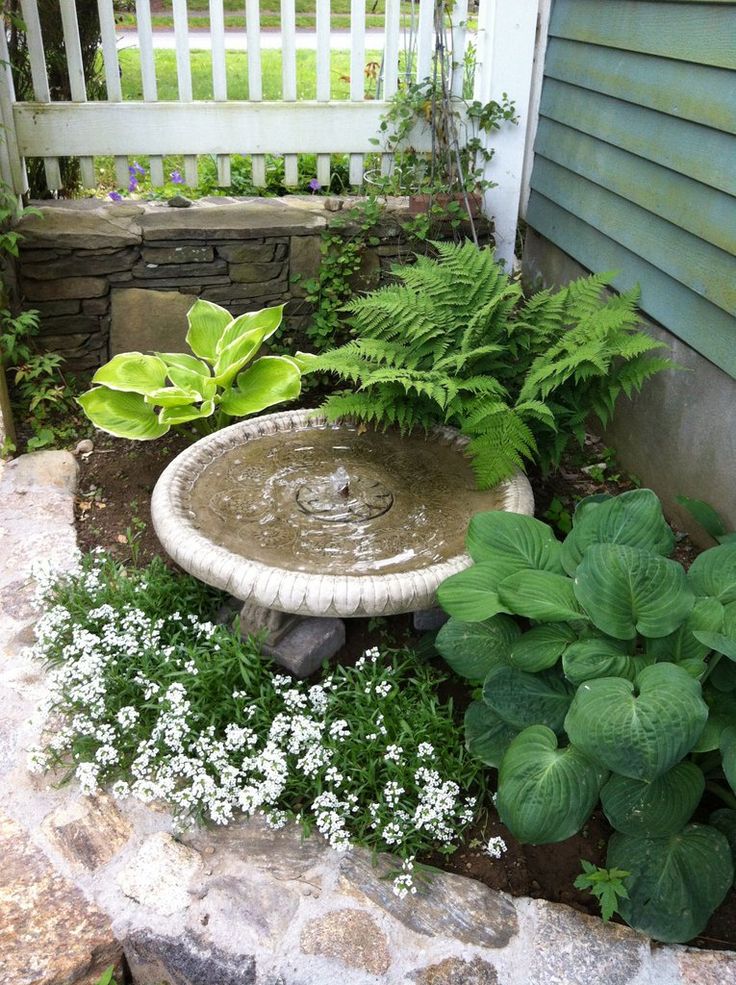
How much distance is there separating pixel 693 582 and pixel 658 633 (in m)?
0.27

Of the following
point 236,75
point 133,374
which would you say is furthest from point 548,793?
point 236,75

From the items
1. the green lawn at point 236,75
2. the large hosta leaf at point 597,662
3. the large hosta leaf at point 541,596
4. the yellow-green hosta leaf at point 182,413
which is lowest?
the yellow-green hosta leaf at point 182,413

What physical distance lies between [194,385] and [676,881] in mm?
2182

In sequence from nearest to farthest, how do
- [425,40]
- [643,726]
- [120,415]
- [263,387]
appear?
1. [643,726]
2. [120,415]
3. [263,387]
4. [425,40]

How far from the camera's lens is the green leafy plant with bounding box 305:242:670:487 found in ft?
8.80

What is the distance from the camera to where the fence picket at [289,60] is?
3.49m

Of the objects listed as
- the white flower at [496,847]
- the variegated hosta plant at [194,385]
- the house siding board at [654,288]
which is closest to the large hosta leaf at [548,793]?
the white flower at [496,847]

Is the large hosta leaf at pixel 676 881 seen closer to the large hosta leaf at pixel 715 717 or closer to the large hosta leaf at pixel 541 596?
the large hosta leaf at pixel 715 717

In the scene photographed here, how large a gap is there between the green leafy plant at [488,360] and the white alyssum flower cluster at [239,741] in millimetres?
841

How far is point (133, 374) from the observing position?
3098 millimetres

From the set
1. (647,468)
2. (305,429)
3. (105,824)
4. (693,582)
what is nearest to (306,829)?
(105,824)

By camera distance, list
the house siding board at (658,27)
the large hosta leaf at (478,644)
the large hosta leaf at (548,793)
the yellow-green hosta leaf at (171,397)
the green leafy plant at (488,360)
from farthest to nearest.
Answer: the yellow-green hosta leaf at (171,397), the green leafy plant at (488,360), the house siding board at (658,27), the large hosta leaf at (478,644), the large hosta leaf at (548,793)

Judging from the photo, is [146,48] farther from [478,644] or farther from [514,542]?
[478,644]

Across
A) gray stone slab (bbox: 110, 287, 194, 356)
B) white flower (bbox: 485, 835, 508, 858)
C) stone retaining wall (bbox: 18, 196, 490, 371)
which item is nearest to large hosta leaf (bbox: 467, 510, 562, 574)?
white flower (bbox: 485, 835, 508, 858)
